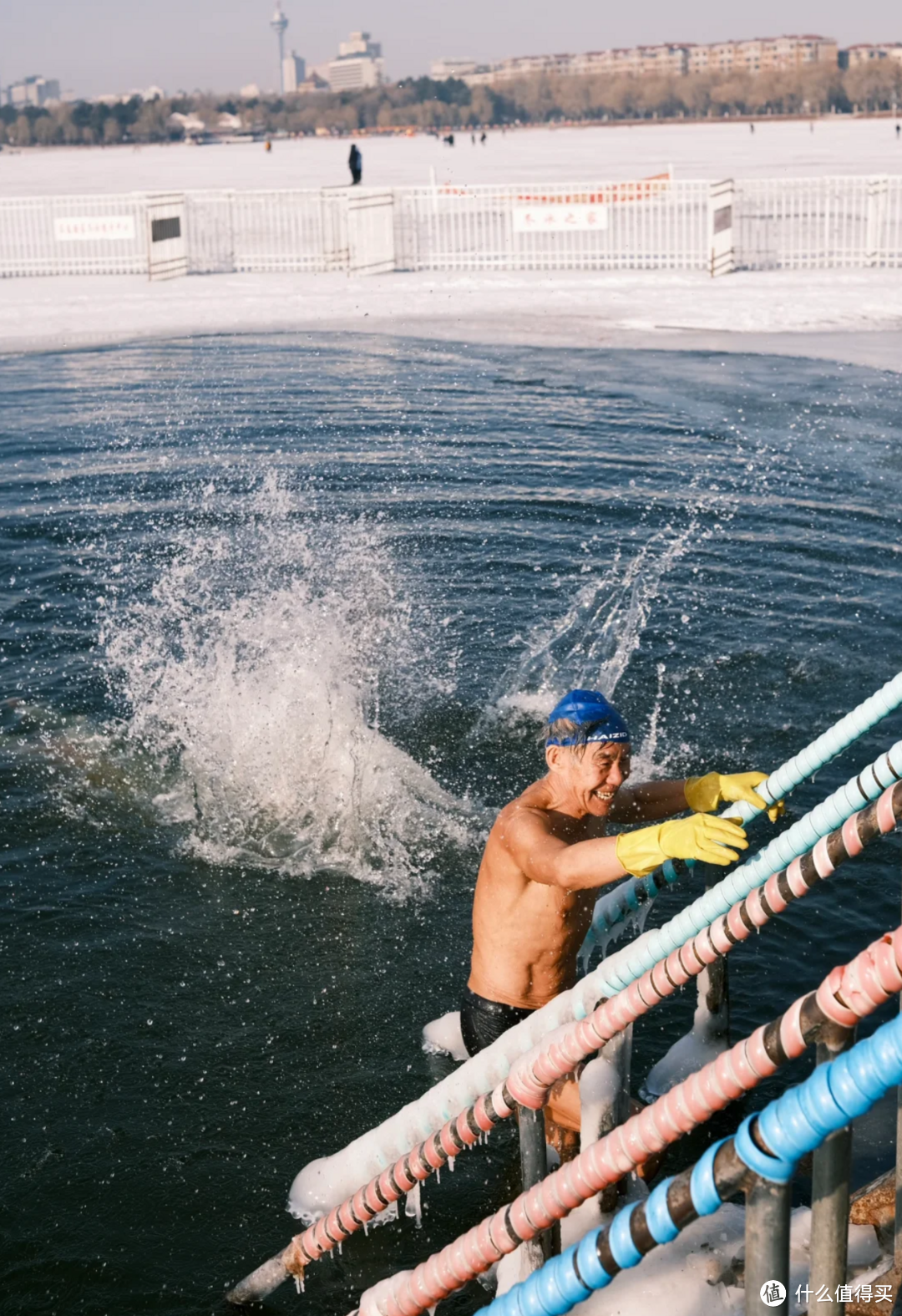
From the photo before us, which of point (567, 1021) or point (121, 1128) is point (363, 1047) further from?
point (567, 1021)

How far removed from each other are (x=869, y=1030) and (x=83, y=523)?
863cm

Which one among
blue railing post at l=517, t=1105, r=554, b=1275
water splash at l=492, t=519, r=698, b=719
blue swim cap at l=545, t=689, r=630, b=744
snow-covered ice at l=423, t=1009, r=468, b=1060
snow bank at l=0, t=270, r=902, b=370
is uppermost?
snow bank at l=0, t=270, r=902, b=370

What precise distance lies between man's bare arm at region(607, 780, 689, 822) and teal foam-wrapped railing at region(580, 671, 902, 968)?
1.19ft

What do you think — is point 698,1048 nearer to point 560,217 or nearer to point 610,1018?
point 610,1018

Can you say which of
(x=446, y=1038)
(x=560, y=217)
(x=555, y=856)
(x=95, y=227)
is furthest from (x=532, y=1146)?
(x=95, y=227)

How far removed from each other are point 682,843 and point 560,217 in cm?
2394

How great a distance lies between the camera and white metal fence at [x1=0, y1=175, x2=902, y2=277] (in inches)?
1039

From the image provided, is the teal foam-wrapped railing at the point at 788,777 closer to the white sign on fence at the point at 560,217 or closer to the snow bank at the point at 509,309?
the snow bank at the point at 509,309

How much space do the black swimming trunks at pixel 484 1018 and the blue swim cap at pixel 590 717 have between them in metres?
0.98

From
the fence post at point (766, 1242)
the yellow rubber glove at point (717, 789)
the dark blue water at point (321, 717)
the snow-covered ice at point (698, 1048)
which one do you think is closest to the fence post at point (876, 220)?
the dark blue water at point (321, 717)

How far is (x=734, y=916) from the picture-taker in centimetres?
292

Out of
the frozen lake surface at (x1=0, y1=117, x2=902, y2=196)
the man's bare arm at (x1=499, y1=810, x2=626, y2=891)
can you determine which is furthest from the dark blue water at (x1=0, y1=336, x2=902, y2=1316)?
the frozen lake surface at (x1=0, y1=117, x2=902, y2=196)

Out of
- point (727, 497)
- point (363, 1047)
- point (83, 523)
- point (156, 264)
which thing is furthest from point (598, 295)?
point (363, 1047)

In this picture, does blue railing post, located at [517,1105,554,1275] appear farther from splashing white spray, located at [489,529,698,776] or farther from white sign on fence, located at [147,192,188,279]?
Result: white sign on fence, located at [147,192,188,279]
